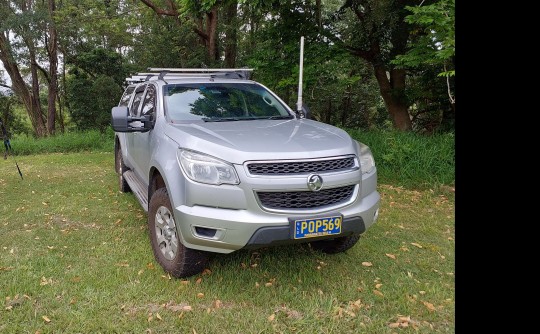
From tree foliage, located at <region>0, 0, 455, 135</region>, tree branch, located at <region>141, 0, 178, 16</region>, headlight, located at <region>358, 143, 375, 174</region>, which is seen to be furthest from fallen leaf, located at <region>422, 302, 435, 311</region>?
tree branch, located at <region>141, 0, 178, 16</region>

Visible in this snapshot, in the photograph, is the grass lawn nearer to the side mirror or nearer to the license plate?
the license plate

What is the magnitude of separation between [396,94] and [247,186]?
7.47 meters

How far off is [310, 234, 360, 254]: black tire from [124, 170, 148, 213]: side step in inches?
66.5

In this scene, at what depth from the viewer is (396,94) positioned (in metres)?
9.14

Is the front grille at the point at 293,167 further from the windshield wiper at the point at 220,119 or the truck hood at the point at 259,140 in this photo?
the windshield wiper at the point at 220,119

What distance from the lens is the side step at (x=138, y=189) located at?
Answer: 3.82 metres

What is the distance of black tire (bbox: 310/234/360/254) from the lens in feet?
11.5

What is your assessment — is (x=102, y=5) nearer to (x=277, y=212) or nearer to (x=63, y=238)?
(x=63, y=238)

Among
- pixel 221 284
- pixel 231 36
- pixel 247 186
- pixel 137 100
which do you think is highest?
pixel 231 36

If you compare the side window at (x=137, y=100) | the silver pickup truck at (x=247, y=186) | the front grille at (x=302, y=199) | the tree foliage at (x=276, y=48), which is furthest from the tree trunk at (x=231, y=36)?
the front grille at (x=302, y=199)

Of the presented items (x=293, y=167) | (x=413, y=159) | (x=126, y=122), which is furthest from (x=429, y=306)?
(x=413, y=159)

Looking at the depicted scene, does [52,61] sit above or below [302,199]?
above

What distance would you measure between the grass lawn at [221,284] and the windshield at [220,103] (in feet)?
4.42

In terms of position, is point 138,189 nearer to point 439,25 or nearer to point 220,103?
point 220,103
